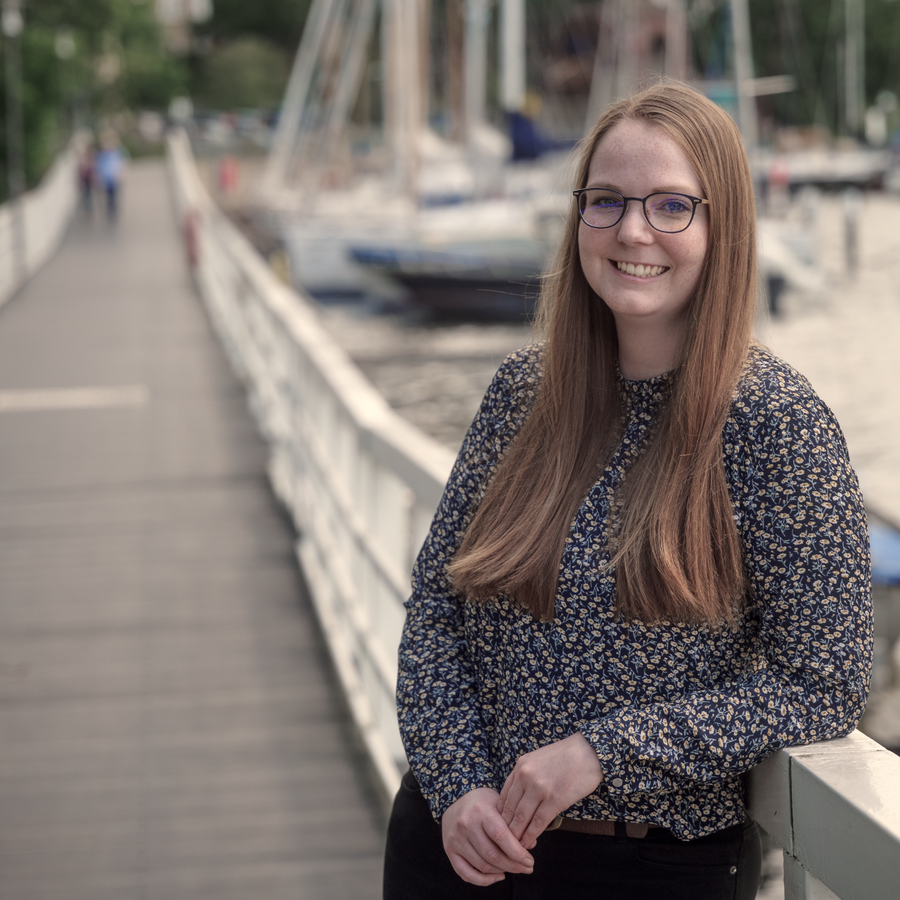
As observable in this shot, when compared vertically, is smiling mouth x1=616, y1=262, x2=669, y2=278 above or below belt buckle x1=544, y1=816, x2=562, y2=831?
above

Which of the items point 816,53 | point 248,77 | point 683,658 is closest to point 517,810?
point 683,658

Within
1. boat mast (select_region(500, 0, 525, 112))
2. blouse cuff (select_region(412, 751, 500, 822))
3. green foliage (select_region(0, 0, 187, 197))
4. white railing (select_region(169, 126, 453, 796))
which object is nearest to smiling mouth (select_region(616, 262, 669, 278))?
blouse cuff (select_region(412, 751, 500, 822))

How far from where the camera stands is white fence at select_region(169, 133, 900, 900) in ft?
4.96

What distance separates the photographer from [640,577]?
5.51 ft

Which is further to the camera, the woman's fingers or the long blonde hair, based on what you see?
the woman's fingers

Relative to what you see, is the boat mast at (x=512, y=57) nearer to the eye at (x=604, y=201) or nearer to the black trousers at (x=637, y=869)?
the eye at (x=604, y=201)

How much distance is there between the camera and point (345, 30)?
3169 cm

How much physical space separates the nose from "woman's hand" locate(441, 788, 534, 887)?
755 mm

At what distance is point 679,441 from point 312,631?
4058mm

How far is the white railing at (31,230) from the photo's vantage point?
2052 centimetres

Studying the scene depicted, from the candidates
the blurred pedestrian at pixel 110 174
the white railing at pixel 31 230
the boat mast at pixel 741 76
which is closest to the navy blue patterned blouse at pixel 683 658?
the white railing at pixel 31 230

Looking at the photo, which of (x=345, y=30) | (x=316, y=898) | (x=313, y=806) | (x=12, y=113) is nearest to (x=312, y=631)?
(x=313, y=806)

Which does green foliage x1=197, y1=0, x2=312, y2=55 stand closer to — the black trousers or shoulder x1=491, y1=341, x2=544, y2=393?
shoulder x1=491, y1=341, x2=544, y2=393

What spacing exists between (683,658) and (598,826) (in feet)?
0.85
